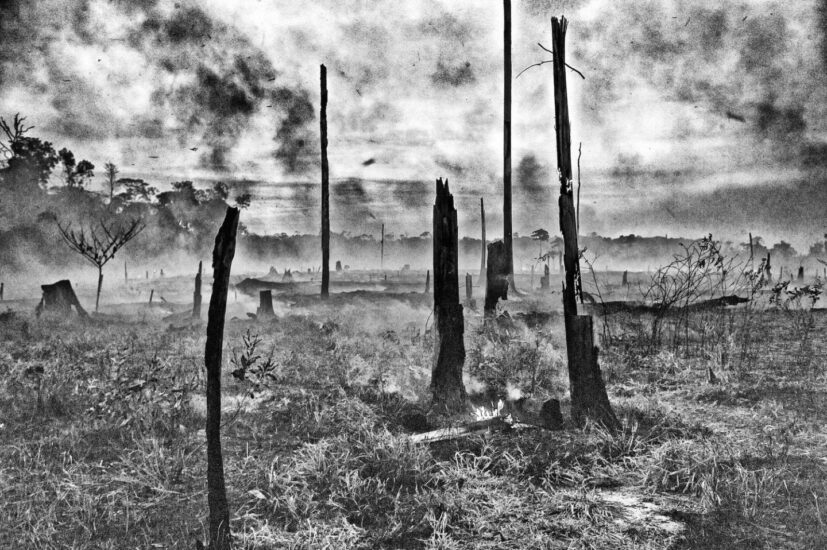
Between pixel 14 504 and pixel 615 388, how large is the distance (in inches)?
264

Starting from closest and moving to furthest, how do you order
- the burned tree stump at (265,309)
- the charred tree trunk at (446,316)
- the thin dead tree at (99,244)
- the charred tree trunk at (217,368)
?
the charred tree trunk at (217,368), the charred tree trunk at (446,316), the burned tree stump at (265,309), the thin dead tree at (99,244)

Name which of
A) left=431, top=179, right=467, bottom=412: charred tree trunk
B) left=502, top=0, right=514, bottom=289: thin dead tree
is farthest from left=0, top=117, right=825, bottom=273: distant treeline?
left=431, top=179, right=467, bottom=412: charred tree trunk

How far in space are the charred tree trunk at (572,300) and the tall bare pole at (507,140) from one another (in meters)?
10.0

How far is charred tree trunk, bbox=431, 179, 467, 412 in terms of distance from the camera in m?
6.57

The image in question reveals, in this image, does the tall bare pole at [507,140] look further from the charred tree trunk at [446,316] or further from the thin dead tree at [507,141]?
the charred tree trunk at [446,316]

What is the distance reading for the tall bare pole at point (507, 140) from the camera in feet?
54.6

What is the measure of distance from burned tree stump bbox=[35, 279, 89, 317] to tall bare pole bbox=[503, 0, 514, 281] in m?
13.8

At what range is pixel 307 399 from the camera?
658 centimetres

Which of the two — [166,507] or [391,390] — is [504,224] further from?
[166,507]

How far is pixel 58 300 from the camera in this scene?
16.9 metres

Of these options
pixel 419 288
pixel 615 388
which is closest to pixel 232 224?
pixel 615 388

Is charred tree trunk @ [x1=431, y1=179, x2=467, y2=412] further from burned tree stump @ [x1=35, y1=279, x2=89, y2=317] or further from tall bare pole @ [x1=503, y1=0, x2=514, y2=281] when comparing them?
burned tree stump @ [x1=35, y1=279, x2=89, y2=317]

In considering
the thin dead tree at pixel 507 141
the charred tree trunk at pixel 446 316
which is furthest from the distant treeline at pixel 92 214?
the charred tree trunk at pixel 446 316

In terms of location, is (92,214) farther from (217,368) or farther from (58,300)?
(217,368)
